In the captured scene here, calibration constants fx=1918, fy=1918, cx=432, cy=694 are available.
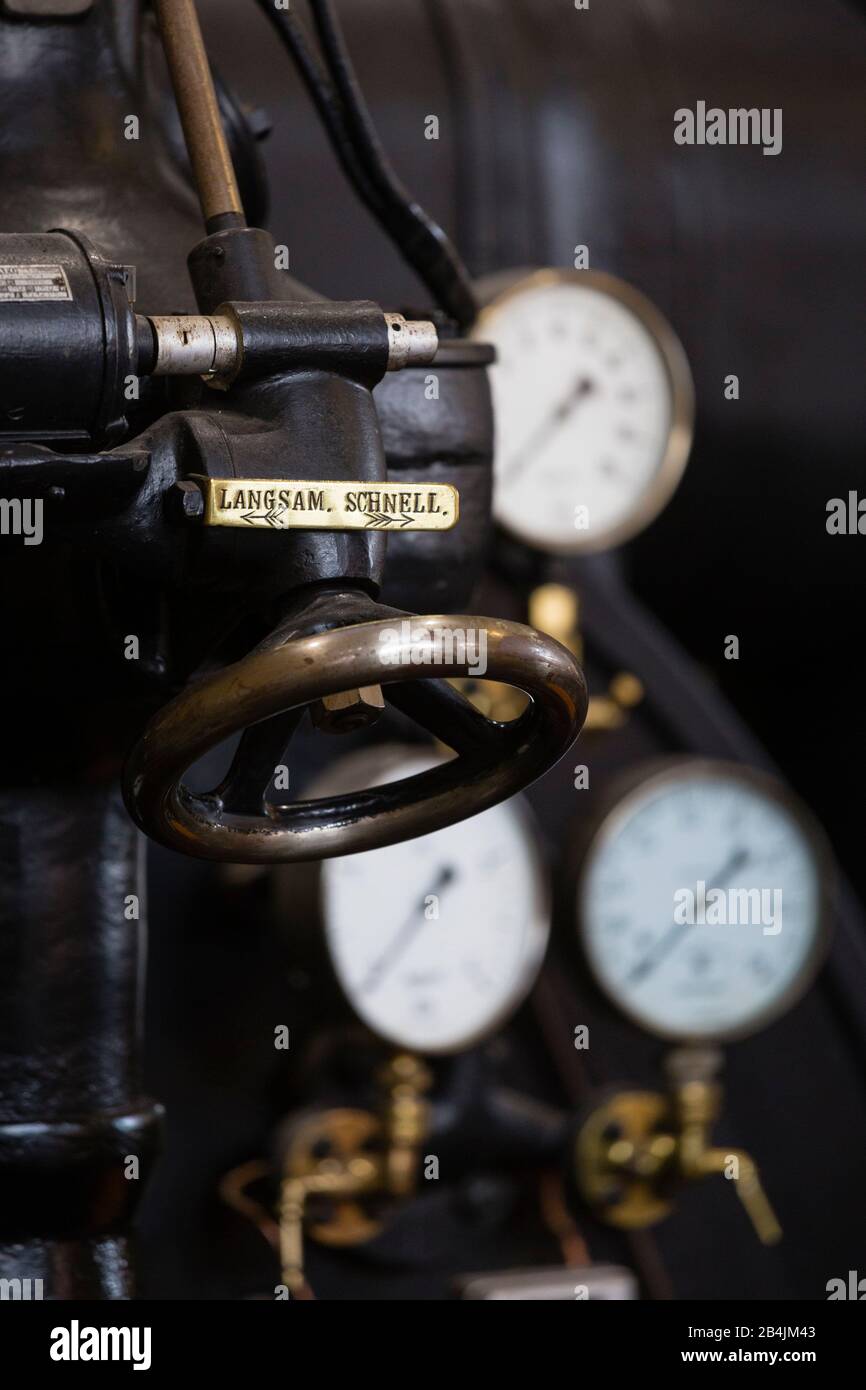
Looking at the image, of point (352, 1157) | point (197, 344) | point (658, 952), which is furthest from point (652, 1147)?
point (197, 344)

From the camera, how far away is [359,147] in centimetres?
82

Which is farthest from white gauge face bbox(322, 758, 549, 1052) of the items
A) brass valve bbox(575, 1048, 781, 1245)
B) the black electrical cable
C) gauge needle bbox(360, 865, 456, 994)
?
the black electrical cable

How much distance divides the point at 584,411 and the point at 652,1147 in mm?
790

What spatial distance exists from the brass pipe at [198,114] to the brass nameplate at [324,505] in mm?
140

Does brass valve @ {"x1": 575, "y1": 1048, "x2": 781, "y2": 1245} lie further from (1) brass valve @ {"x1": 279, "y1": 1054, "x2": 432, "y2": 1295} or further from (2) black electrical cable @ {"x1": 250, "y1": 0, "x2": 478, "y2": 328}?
(2) black electrical cable @ {"x1": 250, "y1": 0, "x2": 478, "y2": 328}

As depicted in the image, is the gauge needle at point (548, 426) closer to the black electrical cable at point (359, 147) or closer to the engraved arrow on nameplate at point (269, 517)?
the black electrical cable at point (359, 147)

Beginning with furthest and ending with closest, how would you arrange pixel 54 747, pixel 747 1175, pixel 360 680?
1. pixel 747 1175
2. pixel 54 747
3. pixel 360 680

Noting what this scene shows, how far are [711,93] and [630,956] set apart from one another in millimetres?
1003

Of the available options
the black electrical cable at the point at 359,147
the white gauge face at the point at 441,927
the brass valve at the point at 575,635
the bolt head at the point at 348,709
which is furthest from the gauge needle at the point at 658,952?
the bolt head at the point at 348,709

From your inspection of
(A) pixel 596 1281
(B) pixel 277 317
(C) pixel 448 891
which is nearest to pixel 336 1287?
(A) pixel 596 1281

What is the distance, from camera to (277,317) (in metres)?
0.66

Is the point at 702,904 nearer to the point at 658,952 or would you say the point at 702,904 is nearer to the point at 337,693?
the point at 658,952

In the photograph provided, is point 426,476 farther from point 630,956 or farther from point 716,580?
point 716,580

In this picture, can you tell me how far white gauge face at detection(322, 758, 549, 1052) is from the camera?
182 centimetres
